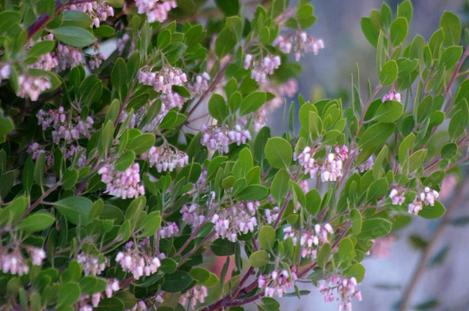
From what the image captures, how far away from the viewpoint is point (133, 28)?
4.48 ft

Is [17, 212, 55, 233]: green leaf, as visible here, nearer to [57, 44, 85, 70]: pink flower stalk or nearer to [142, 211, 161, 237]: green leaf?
[142, 211, 161, 237]: green leaf

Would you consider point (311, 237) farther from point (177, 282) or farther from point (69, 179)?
point (69, 179)

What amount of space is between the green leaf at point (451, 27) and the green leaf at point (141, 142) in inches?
23.4

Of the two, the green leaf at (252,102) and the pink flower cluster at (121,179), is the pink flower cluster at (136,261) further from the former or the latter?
the green leaf at (252,102)

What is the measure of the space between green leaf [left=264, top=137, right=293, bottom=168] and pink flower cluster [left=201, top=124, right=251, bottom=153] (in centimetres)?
14

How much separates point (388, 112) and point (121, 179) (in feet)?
1.42

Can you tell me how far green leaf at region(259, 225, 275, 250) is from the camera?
119cm

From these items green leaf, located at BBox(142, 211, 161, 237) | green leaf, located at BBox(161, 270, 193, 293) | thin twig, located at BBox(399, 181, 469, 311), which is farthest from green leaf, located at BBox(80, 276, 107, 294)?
thin twig, located at BBox(399, 181, 469, 311)

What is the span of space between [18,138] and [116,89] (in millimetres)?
217

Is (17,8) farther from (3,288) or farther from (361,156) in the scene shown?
(361,156)

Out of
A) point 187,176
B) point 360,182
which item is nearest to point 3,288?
point 187,176

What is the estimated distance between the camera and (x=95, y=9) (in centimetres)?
127

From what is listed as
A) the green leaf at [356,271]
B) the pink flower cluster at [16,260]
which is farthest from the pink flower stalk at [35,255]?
the green leaf at [356,271]

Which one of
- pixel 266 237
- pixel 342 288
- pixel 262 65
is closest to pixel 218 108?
pixel 262 65
